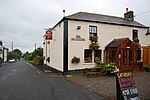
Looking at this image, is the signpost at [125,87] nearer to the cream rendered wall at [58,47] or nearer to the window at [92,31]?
the cream rendered wall at [58,47]

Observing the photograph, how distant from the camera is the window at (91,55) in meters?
19.4

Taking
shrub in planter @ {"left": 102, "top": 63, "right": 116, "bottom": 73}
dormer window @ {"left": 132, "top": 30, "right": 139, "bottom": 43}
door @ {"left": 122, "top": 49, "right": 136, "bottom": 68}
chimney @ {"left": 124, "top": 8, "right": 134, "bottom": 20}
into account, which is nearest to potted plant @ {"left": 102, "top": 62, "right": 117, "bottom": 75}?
shrub in planter @ {"left": 102, "top": 63, "right": 116, "bottom": 73}

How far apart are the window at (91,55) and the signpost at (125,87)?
484 inches

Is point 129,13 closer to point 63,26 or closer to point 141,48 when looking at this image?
point 141,48

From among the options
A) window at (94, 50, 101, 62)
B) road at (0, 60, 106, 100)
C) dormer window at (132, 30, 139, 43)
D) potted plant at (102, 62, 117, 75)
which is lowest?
road at (0, 60, 106, 100)

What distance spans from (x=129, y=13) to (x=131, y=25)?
4327 mm

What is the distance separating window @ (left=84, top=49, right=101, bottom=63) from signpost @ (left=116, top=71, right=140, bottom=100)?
1230cm

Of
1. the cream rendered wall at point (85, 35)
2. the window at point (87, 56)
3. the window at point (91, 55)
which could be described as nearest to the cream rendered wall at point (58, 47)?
the cream rendered wall at point (85, 35)

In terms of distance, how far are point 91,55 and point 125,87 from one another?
13.0 m

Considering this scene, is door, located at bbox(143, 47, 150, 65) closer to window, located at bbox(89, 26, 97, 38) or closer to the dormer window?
the dormer window

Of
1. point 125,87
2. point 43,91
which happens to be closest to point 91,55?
point 43,91

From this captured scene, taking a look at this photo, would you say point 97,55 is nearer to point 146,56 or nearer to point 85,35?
point 85,35

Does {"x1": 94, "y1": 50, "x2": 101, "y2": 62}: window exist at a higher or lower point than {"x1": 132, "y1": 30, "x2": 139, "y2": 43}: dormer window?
lower

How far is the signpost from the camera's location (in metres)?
6.62
